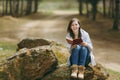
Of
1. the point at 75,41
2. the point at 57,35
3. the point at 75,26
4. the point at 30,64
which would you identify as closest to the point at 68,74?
the point at 75,41

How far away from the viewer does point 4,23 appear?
107 feet

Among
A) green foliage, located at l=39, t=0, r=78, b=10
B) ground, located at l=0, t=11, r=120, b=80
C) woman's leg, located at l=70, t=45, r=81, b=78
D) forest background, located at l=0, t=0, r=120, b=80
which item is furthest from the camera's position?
green foliage, located at l=39, t=0, r=78, b=10

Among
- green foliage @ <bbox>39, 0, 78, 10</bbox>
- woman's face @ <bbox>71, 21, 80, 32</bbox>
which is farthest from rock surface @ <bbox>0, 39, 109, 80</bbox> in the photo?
green foliage @ <bbox>39, 0, 78, 10</bbox>

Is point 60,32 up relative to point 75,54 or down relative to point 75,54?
down

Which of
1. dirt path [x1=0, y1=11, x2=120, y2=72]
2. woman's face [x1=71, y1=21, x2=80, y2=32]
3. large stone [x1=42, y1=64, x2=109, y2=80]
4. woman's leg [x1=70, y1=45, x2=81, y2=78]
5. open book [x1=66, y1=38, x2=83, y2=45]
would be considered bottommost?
dirt path [x1=0, y1=11, x2=120, y2=72]

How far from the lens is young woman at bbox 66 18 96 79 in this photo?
9.61 m

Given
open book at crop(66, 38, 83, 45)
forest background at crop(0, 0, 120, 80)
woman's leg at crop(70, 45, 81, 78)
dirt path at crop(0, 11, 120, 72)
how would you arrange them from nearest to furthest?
woman's leg at crop(70, 45, 81, 78)
open book at crop(66, 38, 83, 45)
dirt path at crop(0, 11, 120, 72)
forest background at crop(0, 0, 120, 80)

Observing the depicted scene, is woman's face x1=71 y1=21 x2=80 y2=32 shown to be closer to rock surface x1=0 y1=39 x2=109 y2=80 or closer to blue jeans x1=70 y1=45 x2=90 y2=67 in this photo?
blue jeans x1=70 y1=45 x2=90 y2=67

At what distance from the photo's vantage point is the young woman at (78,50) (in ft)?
31.5

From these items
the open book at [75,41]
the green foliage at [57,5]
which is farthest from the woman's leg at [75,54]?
the green foliage at [57,5]

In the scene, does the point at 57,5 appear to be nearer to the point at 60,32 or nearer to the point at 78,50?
the point at 60,32

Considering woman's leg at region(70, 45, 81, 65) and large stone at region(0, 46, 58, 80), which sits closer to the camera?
woman's leg at region(70, 45, 81, 65)

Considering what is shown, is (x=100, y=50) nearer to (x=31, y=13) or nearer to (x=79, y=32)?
(x=79, y=32)

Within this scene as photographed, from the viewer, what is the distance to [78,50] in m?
9.69
